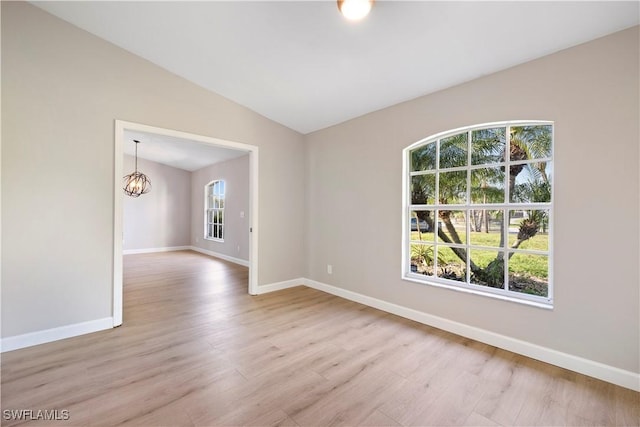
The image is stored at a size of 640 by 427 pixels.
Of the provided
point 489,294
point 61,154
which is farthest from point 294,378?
point 61,154

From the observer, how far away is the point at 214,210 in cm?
789

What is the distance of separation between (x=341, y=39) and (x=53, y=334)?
3.86 metres

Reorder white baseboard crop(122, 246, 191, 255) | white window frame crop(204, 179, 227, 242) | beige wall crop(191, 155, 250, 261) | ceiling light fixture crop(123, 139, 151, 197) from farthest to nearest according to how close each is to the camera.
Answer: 1. white baseboard crop(122, 246, 191, 255)
2. white window frame crop(204, 179, 227, 242)
3. ceiling light fixture crop(123, 139, 151, 197)
4. beige wall crop(191, 155, 250, 261)

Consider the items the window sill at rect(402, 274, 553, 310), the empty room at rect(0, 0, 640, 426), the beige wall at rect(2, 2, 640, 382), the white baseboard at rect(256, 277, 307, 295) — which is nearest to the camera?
the empty room at rect(0, 0, 640, 426)

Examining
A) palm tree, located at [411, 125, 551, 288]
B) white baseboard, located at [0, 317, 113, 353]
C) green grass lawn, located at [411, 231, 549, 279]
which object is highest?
palm tree, located at [411, 125, 551, 288]

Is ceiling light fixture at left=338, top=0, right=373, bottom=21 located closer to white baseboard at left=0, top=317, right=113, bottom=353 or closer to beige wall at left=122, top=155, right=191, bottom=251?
white baseboard at left=0, top=317, right=113, bottom=353

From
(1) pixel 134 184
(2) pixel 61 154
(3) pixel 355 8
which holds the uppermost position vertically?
(3) pixel 355 8

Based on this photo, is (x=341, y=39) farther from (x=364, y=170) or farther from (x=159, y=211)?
(x=159, y=211)

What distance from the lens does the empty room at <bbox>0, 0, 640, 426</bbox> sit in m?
1.87

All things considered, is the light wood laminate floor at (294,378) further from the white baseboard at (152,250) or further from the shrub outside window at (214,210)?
the white baseboard at (152,250)

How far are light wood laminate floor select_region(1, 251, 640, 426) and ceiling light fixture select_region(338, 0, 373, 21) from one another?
2.69m

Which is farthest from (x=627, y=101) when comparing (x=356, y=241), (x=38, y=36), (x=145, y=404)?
(x=38, y=36)

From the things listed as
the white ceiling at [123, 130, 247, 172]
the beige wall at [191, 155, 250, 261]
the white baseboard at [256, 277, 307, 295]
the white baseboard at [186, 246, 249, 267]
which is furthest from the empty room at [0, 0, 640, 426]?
the white ceiling at [123, 130, 247, 172]

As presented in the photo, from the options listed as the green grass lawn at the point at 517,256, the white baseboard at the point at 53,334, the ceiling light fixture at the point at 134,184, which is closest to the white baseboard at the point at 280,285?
the white baseboard at the point at 53,334
